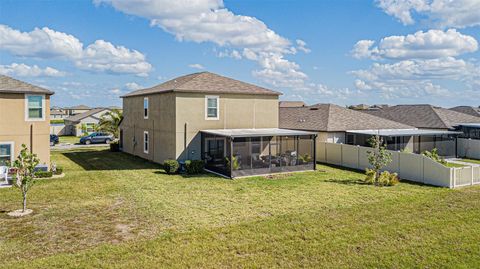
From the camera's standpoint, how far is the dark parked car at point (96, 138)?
42.4 metres

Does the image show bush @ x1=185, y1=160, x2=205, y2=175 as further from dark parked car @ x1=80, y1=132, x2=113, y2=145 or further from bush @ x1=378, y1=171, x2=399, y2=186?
dark parked car @ x1=80, y1=132, x2=113, y2=145

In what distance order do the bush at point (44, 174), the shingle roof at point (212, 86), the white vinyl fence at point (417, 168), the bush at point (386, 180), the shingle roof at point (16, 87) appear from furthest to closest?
the shingle roof at point (212, 86) → the shingle roof at point (16, 87) → the bush at point (44, 174) → the bush at point (386, 180) → the white vinyl fence at point (417, 168)

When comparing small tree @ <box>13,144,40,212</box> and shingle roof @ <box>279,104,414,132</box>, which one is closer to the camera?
small tree @ <box>13,144,40,212</box>

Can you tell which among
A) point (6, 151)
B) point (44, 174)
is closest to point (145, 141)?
point (44, 174)

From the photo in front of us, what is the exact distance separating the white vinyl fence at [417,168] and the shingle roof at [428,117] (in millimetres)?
13126

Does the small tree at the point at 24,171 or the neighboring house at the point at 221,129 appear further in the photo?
the neighboring house at the point at 221,129

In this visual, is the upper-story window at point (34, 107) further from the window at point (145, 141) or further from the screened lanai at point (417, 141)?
the screened lanai at point (417, 141)

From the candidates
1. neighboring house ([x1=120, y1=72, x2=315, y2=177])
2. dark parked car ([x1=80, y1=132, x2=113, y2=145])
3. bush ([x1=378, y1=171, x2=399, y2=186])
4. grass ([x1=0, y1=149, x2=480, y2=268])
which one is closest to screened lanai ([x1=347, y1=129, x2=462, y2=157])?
neighboring house ([x1=120, y1=72, x2=315, y2=177])

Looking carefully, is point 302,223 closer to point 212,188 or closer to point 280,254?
point 280,254

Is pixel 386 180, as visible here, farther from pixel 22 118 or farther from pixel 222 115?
pixel 22 118

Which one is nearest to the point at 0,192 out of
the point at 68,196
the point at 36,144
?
the point at 68,196

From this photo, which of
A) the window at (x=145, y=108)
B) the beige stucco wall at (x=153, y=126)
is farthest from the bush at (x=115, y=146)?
the window at (x=145, y=108)

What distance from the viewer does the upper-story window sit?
1981 cm

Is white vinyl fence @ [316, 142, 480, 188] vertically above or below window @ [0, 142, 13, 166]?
below
